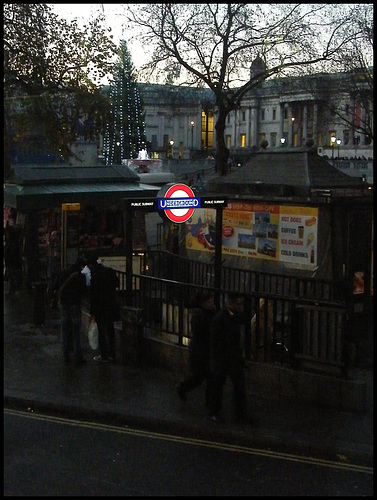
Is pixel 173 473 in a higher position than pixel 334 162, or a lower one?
lower

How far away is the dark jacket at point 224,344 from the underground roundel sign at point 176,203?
2867 millimetres

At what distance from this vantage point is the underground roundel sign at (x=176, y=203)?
37.8 feet

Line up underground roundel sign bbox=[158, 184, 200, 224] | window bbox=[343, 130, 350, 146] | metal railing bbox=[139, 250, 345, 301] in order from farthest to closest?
window bbox=[343, 130, 350, 146] < metal railing bbox=[139, 250, 345, 301] < underground roundel sign bbox=[158, 184, 200, 224]

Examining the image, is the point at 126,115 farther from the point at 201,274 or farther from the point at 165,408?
the point at 165,408

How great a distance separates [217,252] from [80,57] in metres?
13.4

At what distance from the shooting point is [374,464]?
24.9 ft

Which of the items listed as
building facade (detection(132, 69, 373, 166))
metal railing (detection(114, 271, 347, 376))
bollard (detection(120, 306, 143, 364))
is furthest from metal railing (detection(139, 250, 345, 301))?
building facade (detection(132, 69, 373, 166))

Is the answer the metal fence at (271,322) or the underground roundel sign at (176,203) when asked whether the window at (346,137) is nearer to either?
the metal fence at (271,322)

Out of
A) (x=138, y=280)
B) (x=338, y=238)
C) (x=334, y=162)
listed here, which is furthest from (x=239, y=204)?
(x=334, y=162)

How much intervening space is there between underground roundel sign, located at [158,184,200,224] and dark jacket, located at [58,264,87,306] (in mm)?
1683

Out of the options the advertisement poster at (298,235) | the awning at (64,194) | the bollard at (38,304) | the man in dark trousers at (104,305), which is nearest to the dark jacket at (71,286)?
the man in dark trousers at (104,305)

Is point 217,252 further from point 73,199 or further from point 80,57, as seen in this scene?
point 80,57

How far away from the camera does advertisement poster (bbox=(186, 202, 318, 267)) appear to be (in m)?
14.9

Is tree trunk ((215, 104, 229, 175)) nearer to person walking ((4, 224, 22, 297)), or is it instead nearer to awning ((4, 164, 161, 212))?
awning ((4, 164, 161, 212))
